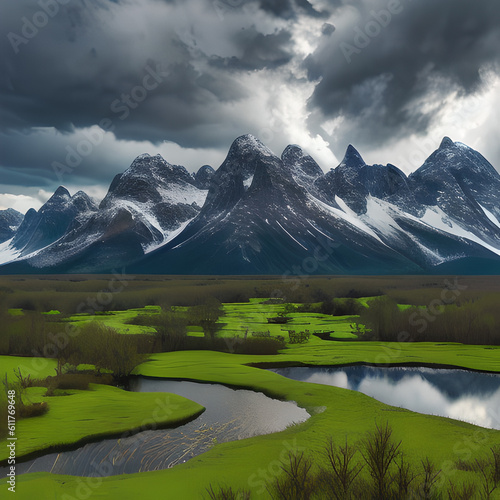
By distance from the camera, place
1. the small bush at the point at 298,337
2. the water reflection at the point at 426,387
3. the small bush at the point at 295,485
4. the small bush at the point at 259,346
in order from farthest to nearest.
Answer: the small bush at the point at 298,337 < the small bush at the point at 259,346 < the water reflection at the point at 426,387 < the small bush at the point at 295,485

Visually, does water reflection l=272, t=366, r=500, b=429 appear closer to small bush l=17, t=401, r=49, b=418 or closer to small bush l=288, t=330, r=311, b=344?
small bush l=288, t=330, r=311, b=344

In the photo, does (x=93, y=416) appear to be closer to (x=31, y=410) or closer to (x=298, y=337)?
(x=31, y=410)

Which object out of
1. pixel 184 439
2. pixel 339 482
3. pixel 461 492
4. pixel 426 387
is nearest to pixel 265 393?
pixel 184 439

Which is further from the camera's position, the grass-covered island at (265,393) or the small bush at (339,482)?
the grass-covered island at (265,393)

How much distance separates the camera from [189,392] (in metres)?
24.1

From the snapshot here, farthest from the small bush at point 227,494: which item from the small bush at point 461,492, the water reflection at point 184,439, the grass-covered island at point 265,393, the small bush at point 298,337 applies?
the small bush at point 298,337

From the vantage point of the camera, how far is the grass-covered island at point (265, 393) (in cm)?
1167

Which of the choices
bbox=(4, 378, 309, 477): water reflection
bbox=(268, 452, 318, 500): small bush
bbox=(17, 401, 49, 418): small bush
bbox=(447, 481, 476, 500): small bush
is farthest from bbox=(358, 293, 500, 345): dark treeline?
bbox=(268, 452, 318, 500): small bush

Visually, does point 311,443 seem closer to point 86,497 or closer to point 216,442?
point 216,442

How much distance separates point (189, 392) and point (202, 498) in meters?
13.1

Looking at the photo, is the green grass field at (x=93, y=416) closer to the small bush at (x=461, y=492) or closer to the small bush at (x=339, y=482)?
the small bush at (x=339, y=482)

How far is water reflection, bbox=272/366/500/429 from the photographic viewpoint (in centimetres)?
2208

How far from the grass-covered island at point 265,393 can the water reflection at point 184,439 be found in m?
0.45

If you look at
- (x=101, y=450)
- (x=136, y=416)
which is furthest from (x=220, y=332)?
(x=101, y=450)
